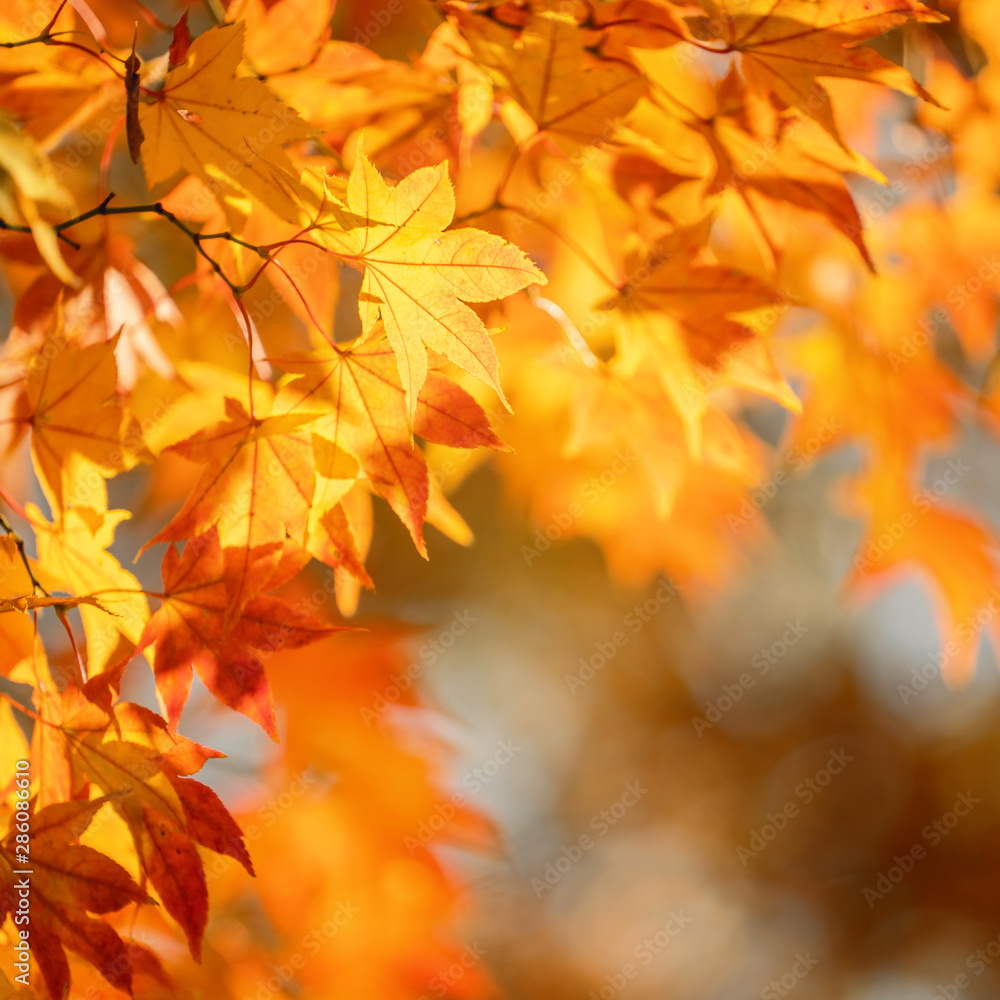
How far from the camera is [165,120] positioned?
24.7 inches

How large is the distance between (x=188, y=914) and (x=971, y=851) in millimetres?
4115

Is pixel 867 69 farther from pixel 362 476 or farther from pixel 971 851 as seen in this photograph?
pixel 971 851

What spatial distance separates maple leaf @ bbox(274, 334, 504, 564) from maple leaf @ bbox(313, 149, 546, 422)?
0.07 m

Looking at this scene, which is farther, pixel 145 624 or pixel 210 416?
pixel 210 416

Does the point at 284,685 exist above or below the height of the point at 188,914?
below

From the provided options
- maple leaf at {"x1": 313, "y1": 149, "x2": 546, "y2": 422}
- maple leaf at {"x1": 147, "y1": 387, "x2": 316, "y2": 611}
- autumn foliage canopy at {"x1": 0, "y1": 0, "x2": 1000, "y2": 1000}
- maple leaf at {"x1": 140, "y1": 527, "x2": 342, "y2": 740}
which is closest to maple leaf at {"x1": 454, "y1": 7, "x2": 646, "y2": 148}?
autumn foliage canopy at {"x1": 0, "y1": 0, "x2": 1000, "y2": 1000}

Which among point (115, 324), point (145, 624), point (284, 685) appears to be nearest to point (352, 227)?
point (145, 624)

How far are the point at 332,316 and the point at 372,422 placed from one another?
34 centimetres

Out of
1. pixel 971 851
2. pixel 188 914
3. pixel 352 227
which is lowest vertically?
pixel 971 851

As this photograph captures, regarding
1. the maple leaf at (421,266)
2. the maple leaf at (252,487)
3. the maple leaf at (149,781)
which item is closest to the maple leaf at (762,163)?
the maple leaf at (421,266)

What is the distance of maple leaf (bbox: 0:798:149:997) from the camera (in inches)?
24.3

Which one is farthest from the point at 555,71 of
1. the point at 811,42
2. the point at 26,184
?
the point at 26,184

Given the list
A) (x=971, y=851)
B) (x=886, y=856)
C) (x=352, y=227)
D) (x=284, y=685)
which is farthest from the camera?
(x=886, y=856)

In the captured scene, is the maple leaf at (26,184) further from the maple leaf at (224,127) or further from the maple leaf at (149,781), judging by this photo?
the maple leaf at (149,781)
